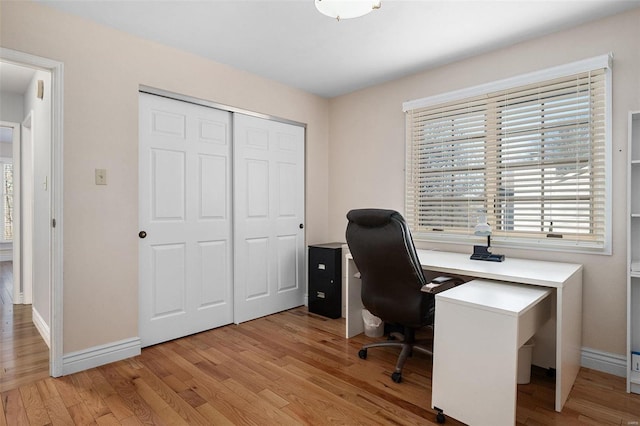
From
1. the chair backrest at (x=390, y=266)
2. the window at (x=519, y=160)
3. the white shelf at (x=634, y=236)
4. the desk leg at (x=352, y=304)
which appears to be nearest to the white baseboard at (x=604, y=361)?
the white shelf at (x=634, y=236)

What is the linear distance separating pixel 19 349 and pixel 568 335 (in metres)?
3.87

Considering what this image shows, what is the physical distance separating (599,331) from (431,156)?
1.80 m

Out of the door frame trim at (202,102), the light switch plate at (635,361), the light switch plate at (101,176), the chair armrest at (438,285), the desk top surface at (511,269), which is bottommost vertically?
the light switch plate at (635,361)

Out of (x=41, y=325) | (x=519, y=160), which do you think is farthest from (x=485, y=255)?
(x=41, y=325)

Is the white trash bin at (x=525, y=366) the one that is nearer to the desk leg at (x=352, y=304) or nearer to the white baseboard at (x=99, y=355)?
the desk leg at (x=352, y=304)

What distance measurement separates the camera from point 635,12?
220cm

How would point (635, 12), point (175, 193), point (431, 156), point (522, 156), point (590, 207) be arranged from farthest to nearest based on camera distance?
point (431, 156), point (175, 193), point (522, 156), point (590, 207), point (635, 12)

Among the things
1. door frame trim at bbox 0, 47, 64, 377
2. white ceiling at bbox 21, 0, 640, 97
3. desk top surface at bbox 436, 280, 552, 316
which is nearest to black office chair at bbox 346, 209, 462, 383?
desk top surface at bbox 436, 280, 552, 316

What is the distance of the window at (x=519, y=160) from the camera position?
2.35 m

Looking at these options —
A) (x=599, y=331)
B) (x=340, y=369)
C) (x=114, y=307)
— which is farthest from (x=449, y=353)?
(x=114, y=307)

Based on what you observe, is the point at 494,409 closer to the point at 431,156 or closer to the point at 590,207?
the point at 590,207

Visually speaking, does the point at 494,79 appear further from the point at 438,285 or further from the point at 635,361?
the point at 635,361

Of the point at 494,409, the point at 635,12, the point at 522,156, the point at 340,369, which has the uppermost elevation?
the point at 635,12

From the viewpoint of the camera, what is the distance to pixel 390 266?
7.22 ft
